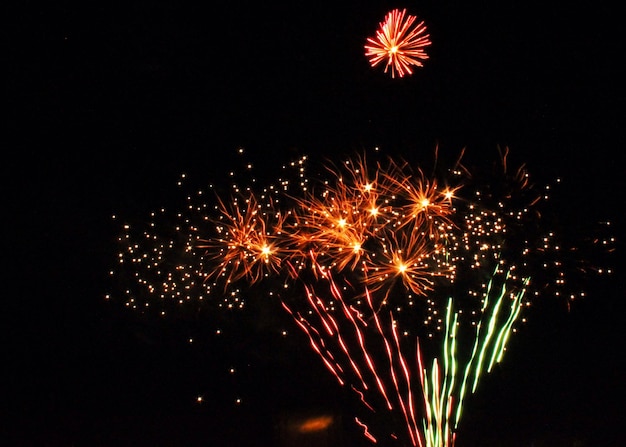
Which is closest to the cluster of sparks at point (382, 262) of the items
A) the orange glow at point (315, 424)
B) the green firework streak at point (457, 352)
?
the green firework streak at point (457, 352)

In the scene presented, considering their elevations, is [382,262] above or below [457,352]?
above

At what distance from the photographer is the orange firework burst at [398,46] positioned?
19.8ft

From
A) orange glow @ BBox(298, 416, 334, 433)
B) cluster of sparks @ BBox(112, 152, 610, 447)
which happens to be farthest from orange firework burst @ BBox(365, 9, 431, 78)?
orange glow @ BBox(298, 416, 334, 433)

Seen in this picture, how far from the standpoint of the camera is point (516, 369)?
779 cm

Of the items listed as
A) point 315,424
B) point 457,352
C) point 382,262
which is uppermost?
point 382,262

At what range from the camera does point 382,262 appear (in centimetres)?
658

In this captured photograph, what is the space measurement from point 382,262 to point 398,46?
2.11 metres

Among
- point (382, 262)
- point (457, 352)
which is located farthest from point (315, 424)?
point (382, 262)

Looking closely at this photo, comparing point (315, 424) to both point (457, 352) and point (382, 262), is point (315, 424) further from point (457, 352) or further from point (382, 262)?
point (382, 262)

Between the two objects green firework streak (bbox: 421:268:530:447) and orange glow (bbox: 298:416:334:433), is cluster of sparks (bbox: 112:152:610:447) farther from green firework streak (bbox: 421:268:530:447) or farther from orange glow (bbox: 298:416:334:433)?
orange glow (bbox: 298:416:334:433)

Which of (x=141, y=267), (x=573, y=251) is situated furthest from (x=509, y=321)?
(x=141, y=267)

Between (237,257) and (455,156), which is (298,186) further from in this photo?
(455,156)

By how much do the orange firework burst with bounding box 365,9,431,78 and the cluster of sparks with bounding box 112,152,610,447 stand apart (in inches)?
46.1

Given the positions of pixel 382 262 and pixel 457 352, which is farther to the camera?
pixel 457 352
